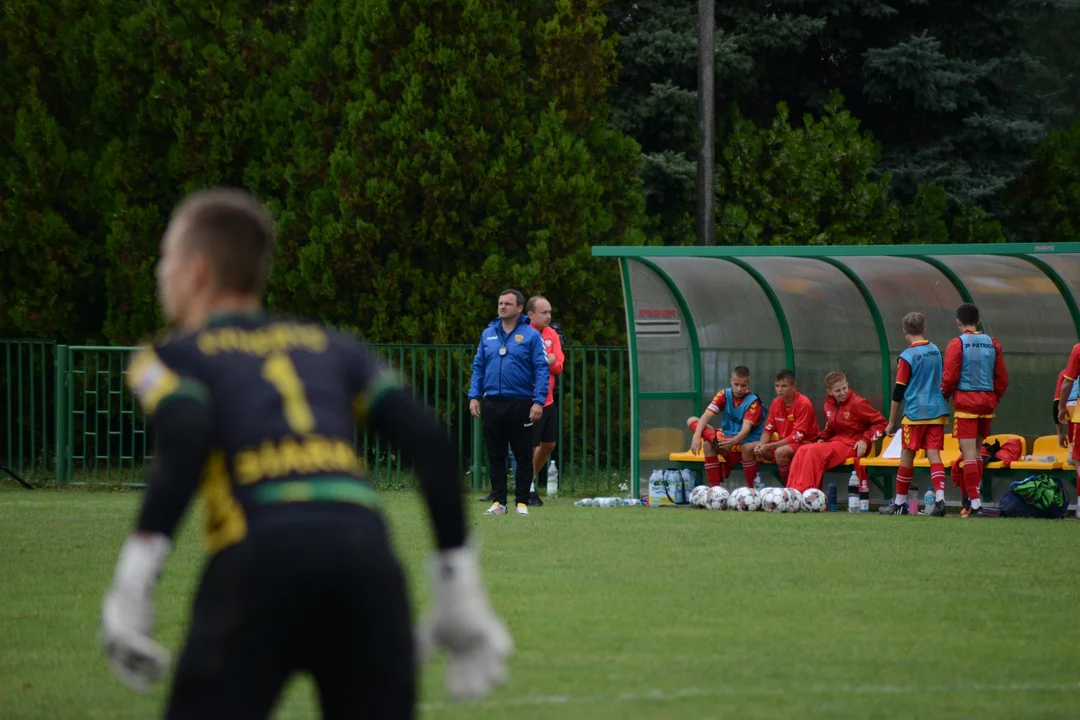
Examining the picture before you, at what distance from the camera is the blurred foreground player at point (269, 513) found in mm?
3203

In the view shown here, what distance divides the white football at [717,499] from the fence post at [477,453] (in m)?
3.27

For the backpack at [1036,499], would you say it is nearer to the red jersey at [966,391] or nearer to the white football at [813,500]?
the red jersey at [966,391]

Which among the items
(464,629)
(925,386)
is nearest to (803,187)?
(925,386)

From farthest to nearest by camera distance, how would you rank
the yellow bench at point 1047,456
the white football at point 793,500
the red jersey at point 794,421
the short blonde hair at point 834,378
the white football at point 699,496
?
1. the red jersey at point 794,421
2. the short blonde hair at point 834,378
3. the white football at point 699,496
4. the white football at point 793,500
5. the yellow bench at point 1047,456

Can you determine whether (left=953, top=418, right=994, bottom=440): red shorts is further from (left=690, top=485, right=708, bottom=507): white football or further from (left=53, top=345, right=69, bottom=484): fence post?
(left=53, top=345, right=69, bottom=484): fence post

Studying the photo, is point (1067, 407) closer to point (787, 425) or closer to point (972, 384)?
point (972, 384)

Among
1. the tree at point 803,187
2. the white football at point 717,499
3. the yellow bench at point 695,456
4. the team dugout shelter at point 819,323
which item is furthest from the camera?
the tree at point 803,187

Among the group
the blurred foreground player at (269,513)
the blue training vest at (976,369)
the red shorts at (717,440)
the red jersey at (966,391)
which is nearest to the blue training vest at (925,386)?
the red jersey at (966,391)

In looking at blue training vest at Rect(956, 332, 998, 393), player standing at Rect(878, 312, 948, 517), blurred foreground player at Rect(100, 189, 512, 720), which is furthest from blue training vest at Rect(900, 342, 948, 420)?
blurred foreground player at Rect(100, 189, 512, 720)

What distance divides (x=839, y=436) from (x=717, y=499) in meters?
1.51

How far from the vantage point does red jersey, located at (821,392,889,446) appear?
17.9 m

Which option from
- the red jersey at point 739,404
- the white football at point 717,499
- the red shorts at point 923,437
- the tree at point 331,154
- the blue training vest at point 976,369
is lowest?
the white football at point 717,499

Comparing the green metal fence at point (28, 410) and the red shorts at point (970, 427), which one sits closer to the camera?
the red shorts at point (970, 427)

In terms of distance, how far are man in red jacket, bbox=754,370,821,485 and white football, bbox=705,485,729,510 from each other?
805mm
